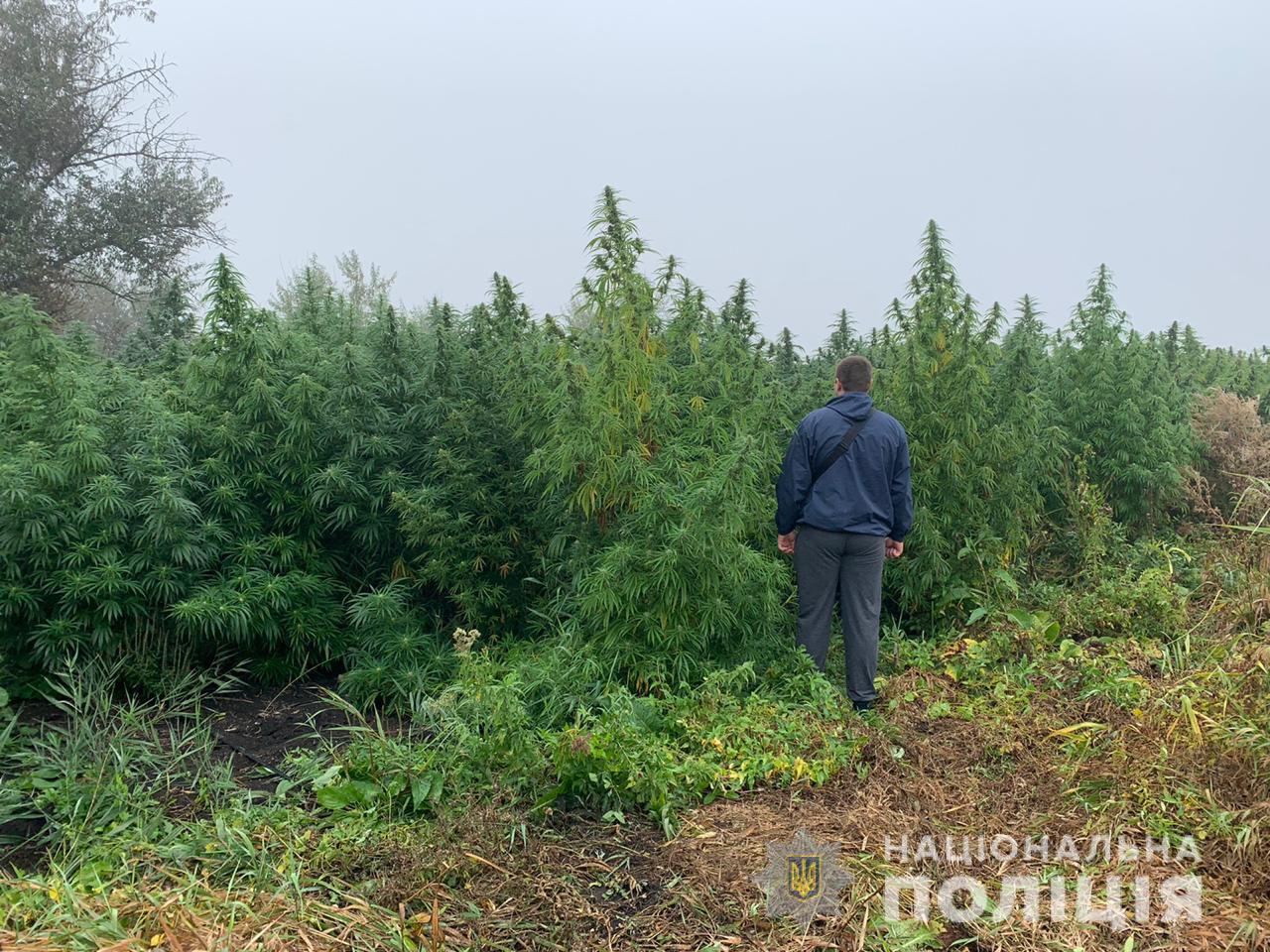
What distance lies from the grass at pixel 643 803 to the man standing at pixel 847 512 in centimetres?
32

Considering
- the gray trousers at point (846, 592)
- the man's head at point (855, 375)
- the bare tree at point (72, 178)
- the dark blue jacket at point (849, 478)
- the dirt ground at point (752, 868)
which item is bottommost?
the dirt ground at point (752, 868)

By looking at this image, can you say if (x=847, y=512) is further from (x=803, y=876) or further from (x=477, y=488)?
(x=477, y=488)

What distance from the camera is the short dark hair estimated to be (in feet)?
15.0

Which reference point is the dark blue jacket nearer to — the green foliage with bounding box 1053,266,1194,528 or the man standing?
the man standing

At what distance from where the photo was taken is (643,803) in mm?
3246

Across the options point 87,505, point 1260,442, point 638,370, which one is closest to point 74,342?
point 87,505

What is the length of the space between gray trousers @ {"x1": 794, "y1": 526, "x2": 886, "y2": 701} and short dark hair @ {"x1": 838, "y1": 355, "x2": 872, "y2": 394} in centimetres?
77

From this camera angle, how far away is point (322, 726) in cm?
470

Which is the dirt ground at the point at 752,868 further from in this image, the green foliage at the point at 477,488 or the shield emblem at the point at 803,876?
the green foliage at the point at 477,488

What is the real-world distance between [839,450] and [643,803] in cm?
208

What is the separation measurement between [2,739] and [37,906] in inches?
55.7

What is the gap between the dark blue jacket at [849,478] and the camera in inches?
174
